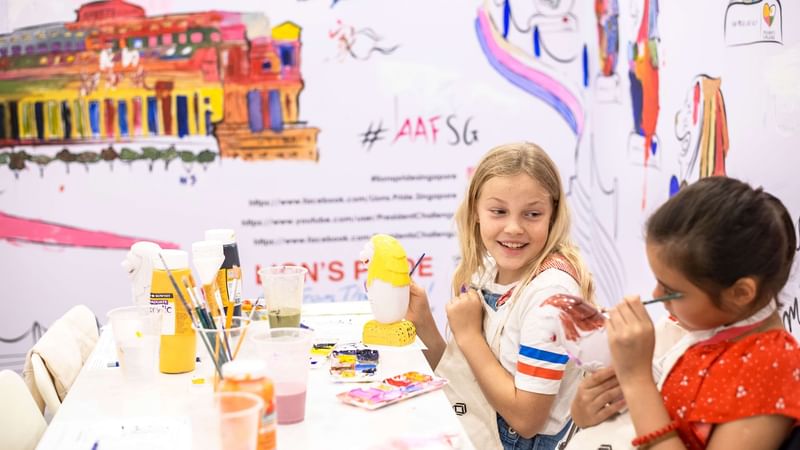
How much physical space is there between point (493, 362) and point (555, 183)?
44cm

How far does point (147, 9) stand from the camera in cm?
342

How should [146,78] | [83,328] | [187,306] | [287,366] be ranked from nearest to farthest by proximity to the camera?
1. [287,366]
2. [187,306]
3. [83,328]
4. [146,78]

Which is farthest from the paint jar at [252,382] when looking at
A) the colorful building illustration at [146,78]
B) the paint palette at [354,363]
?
the colorful building illustration at [146,78]

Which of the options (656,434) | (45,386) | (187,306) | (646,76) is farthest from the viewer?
(646,76)

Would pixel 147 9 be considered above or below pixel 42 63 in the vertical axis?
above

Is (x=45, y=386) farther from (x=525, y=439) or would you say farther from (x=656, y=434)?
(x=656, y=434)

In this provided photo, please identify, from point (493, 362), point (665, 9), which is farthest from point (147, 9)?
point (493, 362)

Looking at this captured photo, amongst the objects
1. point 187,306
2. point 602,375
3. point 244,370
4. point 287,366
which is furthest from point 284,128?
point 244,370

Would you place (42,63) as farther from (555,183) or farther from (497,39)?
(555,183)

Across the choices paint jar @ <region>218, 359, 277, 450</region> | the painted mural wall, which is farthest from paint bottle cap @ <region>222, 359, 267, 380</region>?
the painted mural wall

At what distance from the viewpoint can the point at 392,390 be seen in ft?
5.07

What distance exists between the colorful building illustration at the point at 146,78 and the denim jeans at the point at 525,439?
208 centimetres

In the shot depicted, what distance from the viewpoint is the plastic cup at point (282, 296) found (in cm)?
184

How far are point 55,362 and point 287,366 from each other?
0.81m
